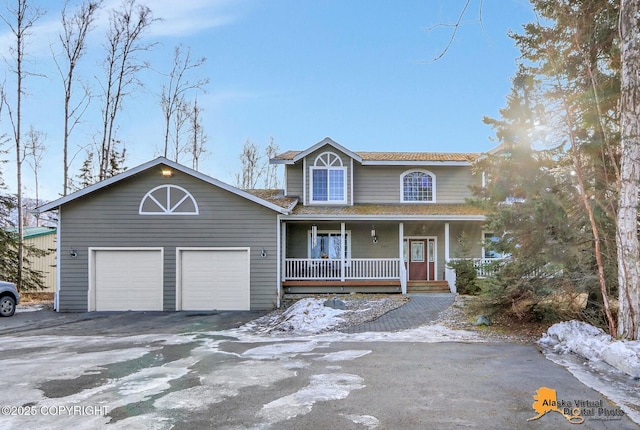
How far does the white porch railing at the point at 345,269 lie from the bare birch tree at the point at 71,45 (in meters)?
11.7

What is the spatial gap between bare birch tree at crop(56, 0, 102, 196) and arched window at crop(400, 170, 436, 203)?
14884 mm

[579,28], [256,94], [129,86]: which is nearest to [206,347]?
[579,28]

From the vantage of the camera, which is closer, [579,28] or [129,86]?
[579,28]

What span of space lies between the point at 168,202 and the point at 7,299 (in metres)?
5.34

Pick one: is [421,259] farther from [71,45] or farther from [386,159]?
[71,45]

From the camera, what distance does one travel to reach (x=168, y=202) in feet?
42.7

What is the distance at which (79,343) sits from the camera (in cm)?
809

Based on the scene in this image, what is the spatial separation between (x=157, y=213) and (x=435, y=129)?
14.7 m

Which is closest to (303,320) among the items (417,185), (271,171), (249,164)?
(417,185)

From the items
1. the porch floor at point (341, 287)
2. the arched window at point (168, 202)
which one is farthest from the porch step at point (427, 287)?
the arched window at point (168, 202)

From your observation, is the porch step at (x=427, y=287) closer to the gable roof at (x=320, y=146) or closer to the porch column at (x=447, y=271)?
the porch column at (x=447, y=271)

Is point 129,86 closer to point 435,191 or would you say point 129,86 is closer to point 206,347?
point 435,191

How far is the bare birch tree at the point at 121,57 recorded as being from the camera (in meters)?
19.6

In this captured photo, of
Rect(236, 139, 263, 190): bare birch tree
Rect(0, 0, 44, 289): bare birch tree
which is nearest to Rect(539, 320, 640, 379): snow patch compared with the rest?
Rect(0, 0, 44, 289): bare birch tree
